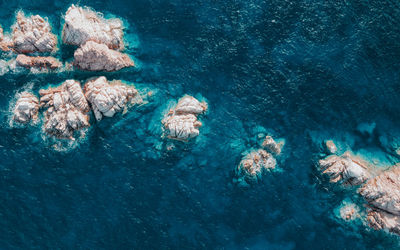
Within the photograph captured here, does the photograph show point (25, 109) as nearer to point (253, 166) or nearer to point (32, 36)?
point (32, 36)

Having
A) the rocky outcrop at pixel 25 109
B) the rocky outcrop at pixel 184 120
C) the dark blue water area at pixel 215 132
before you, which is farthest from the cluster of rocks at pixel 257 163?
the rocky outcrop at pixel 25 109

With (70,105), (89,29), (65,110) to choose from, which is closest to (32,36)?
(89,29)

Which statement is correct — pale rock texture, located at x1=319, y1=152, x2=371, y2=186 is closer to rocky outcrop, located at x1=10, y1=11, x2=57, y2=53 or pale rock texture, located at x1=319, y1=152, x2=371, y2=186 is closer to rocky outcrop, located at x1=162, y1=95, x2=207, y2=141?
rocky outcrop, located at x1=162, y1=95, x2=207, y2=141

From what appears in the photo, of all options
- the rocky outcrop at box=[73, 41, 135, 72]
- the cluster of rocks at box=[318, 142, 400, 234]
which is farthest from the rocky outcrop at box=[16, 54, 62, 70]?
the cluster of rocks at box=[318, 142, 400, 234]

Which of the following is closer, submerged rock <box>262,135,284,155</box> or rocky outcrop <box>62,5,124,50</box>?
submerged rock <box>262,135,284,155</box>

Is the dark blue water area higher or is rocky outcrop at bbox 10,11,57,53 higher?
rocky outcrop at bbox 10,11,57,53

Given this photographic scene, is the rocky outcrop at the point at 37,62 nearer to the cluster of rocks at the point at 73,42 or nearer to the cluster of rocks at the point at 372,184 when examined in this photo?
the cluster of rocks at the point at 73,42
